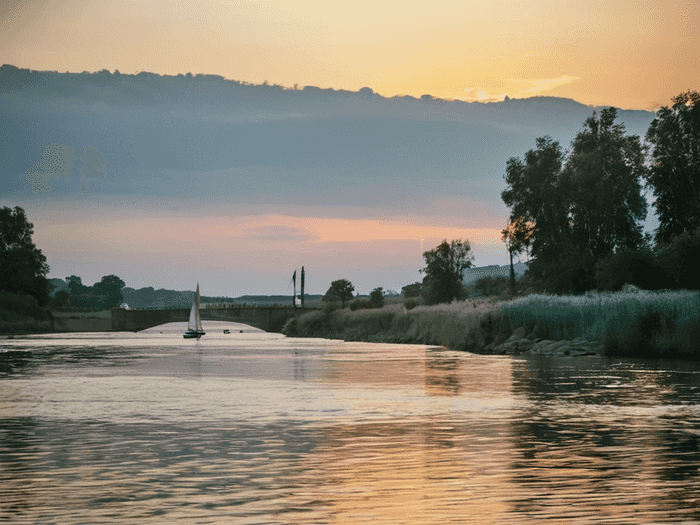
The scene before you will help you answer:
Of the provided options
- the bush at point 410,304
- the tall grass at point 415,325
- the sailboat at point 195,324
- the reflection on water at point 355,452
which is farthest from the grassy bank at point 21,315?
the reflection on water at point 355,452

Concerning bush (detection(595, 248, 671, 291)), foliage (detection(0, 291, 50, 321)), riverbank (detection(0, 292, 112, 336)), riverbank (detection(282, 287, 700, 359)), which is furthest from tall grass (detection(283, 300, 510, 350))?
foliage (detection(0, 291, 50, 321))

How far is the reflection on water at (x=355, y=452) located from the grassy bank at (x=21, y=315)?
132 metres

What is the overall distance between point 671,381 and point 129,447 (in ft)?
85.6

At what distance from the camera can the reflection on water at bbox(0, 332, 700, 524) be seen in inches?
548

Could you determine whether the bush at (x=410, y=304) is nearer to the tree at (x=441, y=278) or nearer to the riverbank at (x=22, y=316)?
the tree at (x=441, y=278)

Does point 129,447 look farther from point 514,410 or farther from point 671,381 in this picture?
point 671,381

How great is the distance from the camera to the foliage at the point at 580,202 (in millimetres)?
102188

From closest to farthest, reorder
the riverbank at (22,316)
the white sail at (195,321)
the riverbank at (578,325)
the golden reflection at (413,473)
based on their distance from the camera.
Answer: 1. the golden reflection at (413,473)
2. the riverbank at (578,325)
3. the white sail at (195,321)
4. the riverbank at (22,316)

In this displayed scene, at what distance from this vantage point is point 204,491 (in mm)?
15188

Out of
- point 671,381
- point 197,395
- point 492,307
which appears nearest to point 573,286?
point 492,307

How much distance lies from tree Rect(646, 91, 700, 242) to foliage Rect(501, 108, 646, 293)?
19.6ft

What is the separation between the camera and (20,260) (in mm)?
176875

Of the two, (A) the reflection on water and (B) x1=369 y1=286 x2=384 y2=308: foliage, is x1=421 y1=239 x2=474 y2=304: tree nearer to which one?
(B) x1=369 y1=286 x2=384 y2=308: foliage

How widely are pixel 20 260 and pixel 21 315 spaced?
446 inches
